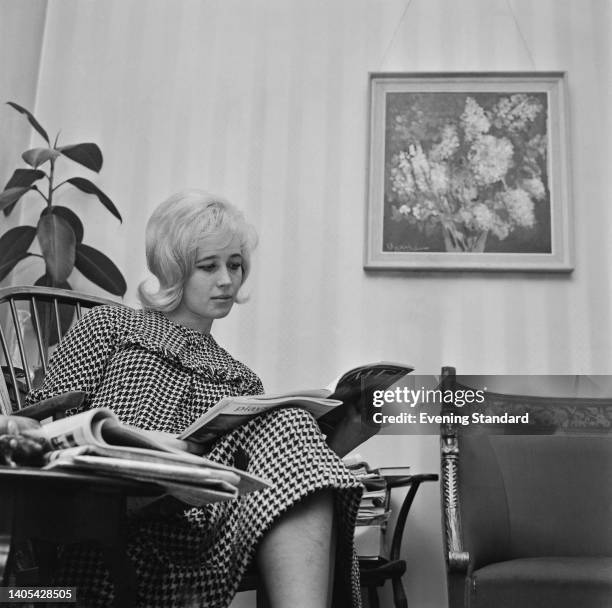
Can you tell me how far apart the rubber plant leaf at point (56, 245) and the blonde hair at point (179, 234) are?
70cm

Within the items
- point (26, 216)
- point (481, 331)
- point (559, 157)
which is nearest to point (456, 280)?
point (481, 331)

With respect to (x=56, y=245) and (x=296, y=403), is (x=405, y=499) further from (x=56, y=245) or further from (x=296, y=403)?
(x=56, y=245)

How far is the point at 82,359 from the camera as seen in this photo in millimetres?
1563

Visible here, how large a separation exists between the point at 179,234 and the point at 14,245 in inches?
39.4

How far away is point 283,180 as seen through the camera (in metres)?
2.86

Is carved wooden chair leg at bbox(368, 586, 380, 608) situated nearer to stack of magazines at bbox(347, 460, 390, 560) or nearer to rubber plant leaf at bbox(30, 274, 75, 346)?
stack of magazines at bbox(347, 460, 390, 560)

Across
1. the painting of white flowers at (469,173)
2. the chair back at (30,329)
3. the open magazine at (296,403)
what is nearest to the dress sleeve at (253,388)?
the open magazine at (296,403)

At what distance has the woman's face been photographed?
5.95 feet

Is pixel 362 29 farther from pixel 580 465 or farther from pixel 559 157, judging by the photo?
pixel 580 465

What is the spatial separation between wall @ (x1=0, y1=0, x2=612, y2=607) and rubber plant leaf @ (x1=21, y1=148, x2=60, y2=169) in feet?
0.90

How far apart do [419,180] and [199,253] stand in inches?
48.0

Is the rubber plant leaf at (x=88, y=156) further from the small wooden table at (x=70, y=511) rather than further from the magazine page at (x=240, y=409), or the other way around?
the small wooden table at (x=70, y=511)

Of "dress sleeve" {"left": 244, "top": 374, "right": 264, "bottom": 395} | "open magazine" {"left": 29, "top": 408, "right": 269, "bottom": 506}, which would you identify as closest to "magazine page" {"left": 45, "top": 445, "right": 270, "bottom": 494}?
"open magazine" {"left": 29, "top": 408, "right": 269, "bottom": 506}
